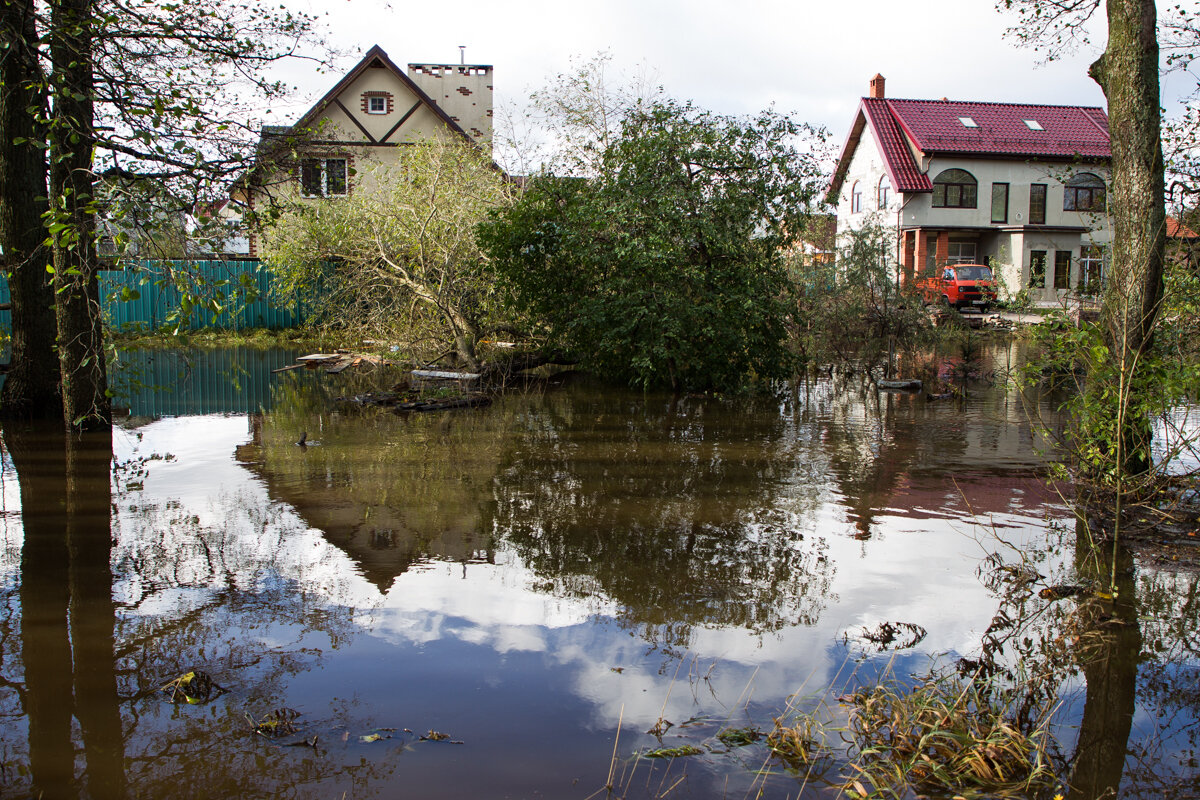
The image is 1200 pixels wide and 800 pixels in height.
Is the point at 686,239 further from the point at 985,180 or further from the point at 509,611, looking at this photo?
the point at 985,180

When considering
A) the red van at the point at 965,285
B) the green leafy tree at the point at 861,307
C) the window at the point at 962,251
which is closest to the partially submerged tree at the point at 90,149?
the green leafy tree at the point at 861,307

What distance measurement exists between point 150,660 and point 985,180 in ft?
128

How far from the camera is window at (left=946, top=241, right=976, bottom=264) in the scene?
39.4m

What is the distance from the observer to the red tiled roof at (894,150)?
36250 mm

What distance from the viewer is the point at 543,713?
175 inches

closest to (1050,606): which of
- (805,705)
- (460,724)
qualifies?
(805,705)

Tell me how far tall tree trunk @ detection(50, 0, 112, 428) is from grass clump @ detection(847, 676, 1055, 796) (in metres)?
5.45

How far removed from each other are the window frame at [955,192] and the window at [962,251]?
7.73 ft

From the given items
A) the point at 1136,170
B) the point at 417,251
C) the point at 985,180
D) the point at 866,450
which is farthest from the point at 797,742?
the point at 985,180

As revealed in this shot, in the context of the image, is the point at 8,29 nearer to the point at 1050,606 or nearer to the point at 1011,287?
the point at 1050,606

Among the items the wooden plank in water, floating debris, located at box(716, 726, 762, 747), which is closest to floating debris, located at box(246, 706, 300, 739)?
floating debris, located at box(716, 726, 762, 747)

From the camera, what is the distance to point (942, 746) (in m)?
3.91

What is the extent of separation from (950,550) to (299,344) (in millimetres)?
23874

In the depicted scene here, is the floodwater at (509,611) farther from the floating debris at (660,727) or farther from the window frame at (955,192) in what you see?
the window frame at (955,192)
